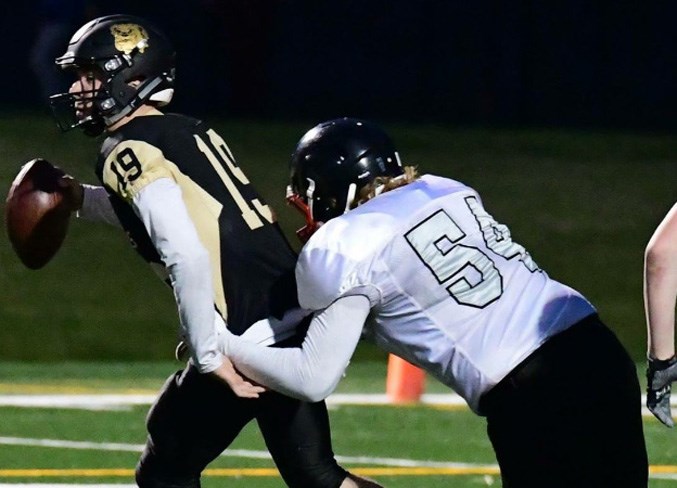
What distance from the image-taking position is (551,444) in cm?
420

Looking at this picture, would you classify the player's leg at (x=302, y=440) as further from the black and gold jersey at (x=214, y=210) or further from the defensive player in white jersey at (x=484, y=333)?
the defensive player in white jersey at (x=484, y=333)

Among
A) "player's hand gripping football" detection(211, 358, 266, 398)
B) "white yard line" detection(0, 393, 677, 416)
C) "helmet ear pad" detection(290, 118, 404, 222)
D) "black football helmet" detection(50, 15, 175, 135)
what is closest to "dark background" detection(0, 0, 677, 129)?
"white yard line" detection(0, 393, 677, 416)

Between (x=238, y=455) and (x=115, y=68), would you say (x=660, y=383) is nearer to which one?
(x=115, y=68)

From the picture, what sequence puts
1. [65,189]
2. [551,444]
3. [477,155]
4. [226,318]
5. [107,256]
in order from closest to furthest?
[551,444] < [226,318] < [65,189] < [107,256] < [477,155]

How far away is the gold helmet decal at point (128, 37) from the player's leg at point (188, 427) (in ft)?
2.97

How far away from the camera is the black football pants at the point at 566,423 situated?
13.8ft

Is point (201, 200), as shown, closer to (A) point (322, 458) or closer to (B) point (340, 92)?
(A) point (322, 458)

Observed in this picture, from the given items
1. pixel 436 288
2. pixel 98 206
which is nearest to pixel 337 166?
pixel 436 288

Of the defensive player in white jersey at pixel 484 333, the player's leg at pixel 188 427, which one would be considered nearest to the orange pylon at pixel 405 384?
the player's leg at pixel 188 427

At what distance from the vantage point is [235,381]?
4.72m

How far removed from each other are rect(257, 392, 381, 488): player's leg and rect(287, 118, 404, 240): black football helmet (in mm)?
622

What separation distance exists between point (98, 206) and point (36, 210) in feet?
0.58

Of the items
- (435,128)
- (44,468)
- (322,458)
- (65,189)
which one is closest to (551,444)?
(322,458)

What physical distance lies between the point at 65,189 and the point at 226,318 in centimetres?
77
